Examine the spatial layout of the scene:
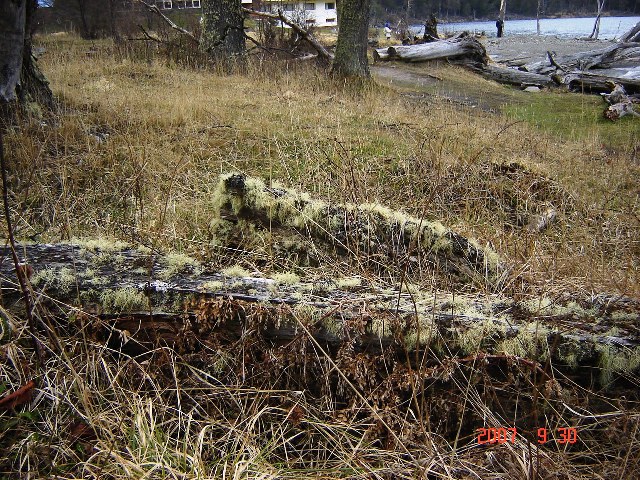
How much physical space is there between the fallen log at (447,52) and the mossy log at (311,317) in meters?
20.8

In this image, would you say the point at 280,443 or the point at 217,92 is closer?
the point at 280,443

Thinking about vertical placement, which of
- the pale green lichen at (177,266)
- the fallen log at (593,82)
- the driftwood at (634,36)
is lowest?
the pale green lichen at (177,266)

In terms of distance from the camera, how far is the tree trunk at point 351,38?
A: 11.9 meters

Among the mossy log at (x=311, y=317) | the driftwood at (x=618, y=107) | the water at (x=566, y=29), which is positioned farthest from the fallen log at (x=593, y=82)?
the water at (x=566, y=29)

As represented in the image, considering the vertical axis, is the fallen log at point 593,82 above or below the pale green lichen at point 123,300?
above

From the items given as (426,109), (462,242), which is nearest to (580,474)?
(462,242)

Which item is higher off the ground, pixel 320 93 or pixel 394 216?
pixel 320 93

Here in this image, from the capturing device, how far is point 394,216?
312 cm

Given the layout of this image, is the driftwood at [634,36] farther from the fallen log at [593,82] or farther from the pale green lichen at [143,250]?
the pale green lichen at [143,250]

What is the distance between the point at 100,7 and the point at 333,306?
21.2 m

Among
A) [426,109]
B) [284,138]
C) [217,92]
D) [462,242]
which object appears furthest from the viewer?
[426,109]

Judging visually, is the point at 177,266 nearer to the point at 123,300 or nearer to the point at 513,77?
the point at 123,300

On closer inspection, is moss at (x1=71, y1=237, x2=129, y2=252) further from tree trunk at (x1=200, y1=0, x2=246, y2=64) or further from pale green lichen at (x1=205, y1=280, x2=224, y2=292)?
tree trunk at (x1=200, y1=0, x2=246, y2=64)

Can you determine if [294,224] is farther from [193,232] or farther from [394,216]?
[193,232]
